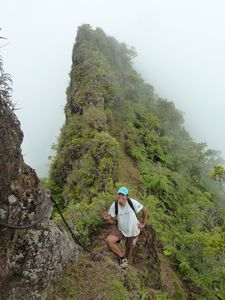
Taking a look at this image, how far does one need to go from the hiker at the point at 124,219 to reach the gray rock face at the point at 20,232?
140cm

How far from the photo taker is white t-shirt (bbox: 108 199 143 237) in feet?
28.6

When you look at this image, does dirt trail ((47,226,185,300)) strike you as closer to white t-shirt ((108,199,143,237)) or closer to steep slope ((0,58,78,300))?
steep slope ((0,58,78,300))

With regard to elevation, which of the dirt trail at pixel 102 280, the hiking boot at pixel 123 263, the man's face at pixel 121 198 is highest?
the man's face at pixel 121 198

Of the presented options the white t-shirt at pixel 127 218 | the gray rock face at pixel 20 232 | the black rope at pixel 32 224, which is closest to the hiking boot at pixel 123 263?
the white t-shirt at pixel 127 218

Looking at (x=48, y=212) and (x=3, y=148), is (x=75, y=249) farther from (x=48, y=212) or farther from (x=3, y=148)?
(x=3, y=148)

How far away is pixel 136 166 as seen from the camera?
68.4ft

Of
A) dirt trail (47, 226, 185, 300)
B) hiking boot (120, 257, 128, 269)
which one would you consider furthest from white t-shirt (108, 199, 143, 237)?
dirt trail (47, 226, 185, 300)

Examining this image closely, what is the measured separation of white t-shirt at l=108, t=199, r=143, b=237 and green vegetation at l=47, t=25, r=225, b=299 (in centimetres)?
114

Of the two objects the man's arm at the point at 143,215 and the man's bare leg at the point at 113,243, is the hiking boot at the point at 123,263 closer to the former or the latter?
the man's bare leg at the point at 113,243

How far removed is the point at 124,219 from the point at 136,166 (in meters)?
12.1

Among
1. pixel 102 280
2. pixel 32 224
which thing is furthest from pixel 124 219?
pixel 32 224

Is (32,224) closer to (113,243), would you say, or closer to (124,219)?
(124,219)

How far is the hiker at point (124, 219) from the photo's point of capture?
8.70 metres

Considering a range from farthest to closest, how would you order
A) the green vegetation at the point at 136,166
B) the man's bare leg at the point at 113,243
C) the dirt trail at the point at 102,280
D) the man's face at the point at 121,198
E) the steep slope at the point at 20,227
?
the green vegetation at the point at 136,166, the man's bare leg at the point at 113,243, the man's face at the point at 121,198, the dirt trail at the point at 102,280, the steep slope at the point at 20,227
